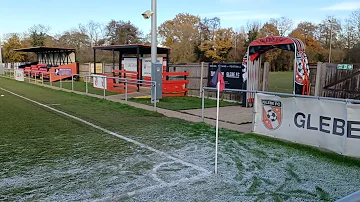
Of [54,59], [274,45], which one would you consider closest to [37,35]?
[54,59]

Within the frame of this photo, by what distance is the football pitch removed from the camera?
3.87 metres

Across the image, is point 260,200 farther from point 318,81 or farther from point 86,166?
point 318,81

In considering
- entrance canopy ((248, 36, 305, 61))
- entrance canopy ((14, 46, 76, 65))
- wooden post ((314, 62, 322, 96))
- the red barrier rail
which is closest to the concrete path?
entrance canopy ((248, 36, 305, 61))

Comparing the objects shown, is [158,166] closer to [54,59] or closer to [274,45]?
[274,45]

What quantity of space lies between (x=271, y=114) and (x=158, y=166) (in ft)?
10.5

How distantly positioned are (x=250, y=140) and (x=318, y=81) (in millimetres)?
6116

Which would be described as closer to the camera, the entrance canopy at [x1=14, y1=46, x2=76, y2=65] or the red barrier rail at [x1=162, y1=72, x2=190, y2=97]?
the red barrier rail at [x1=162, y1=72, x2=190, y2=97]

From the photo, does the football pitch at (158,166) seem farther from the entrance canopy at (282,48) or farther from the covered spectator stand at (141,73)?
the covered spectator stand at (141,73)

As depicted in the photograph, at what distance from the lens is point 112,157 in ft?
17.6

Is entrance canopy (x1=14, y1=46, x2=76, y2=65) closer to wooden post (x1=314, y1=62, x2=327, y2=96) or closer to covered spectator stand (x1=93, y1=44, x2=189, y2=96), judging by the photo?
covered spectator stand (x1=93, y1=44, x2=189, y2=96)

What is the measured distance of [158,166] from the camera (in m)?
4.94

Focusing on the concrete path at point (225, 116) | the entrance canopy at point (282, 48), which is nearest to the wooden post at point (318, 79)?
the entrance canopy at point (282, 48)

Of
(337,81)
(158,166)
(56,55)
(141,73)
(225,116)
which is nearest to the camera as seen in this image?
(158,166)

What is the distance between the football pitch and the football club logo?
1.27 feet
